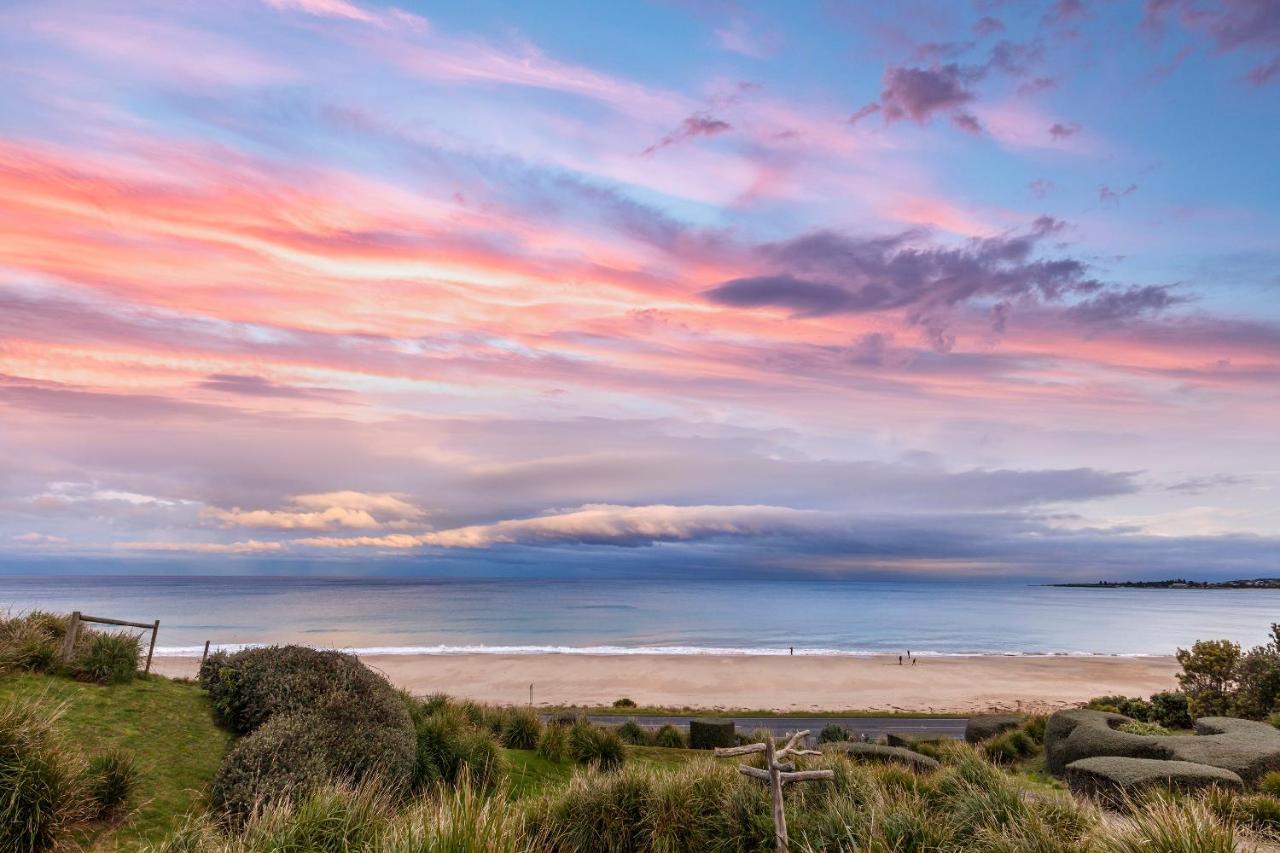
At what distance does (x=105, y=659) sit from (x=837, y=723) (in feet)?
88.0

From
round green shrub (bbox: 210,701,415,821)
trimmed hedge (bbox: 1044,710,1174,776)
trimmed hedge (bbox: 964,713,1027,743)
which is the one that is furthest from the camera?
trimmed hedge (bbox: 964,713,1027,743)

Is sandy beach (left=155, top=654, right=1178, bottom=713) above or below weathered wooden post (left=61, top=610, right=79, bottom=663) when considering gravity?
below

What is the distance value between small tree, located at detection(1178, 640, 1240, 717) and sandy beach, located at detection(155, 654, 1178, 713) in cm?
1618

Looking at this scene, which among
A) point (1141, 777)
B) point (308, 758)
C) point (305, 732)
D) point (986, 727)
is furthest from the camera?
point (986, 727)

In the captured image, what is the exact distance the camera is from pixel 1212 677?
21.2 meters

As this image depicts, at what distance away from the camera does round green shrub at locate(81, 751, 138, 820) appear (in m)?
8.34

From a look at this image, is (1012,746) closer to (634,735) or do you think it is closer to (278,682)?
(634,735)

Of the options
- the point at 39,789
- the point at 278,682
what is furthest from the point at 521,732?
the point at 39,789

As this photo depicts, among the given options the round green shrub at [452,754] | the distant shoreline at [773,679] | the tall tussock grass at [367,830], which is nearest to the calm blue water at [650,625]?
the distant shoreline at [773,679]

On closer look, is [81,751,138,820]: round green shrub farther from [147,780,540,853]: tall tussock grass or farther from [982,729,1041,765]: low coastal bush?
[982,729,1041,765]: low coastal bush

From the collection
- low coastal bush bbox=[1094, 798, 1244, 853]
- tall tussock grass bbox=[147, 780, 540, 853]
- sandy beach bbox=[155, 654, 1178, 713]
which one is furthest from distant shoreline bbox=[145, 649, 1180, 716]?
low coastal bush bbox=[1094, 798, 1244, 853]

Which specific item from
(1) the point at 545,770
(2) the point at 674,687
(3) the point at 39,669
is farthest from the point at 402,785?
(2) the point at 674,687

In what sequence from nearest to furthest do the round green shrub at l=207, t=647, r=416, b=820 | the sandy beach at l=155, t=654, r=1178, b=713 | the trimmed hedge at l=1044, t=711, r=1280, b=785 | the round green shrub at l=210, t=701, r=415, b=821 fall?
1. the round green shrub at l=210, t=701, r=415, b=821
2. the round green shrub at l=207, t=647, r=416, b=820
3. the trimmed hedge at l=1044, t=711, r=1280, b=785
4. the sandy beach at l=155, t=654, r=1178, b=713

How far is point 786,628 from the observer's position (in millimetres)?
90375
